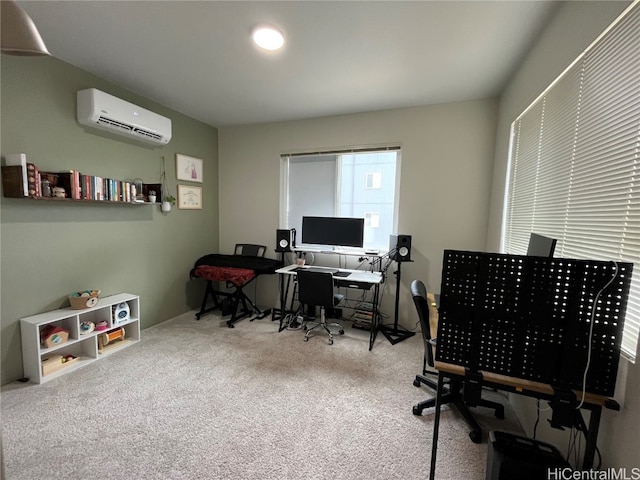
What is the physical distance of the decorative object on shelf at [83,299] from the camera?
2.45 metres

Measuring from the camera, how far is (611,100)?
1199 millimetres

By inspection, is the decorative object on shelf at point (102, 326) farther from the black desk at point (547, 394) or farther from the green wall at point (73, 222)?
the black desk at point (547, 394)

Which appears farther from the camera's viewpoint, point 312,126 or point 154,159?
point 312,126

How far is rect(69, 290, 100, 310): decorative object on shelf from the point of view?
2451mm

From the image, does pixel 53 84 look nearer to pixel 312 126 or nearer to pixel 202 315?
pixel 312 126

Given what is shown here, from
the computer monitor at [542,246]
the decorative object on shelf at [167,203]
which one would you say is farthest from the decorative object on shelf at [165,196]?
the computer monitor at [542,246]

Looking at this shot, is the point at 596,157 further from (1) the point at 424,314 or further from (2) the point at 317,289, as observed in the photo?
(2) the point at 317,289

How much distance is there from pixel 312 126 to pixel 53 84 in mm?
2622

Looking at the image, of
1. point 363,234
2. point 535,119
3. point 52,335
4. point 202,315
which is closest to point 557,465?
point 535,119

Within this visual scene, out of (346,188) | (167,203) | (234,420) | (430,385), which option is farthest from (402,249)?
(167,203)

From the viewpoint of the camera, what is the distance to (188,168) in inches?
147

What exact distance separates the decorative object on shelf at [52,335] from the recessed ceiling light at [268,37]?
292 cm

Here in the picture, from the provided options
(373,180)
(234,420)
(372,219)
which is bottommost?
(234,420)

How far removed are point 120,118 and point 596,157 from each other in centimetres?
365
